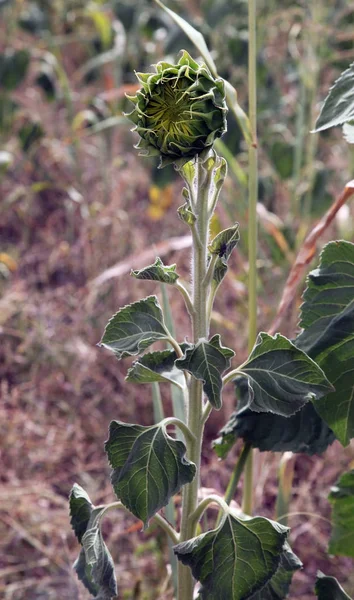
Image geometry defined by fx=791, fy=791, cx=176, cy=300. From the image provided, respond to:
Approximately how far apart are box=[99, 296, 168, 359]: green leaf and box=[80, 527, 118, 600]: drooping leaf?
168mm

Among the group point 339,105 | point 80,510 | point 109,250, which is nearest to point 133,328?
point 80,510

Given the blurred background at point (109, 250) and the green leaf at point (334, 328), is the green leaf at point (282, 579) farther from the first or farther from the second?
the blurred background at point (109, 250)

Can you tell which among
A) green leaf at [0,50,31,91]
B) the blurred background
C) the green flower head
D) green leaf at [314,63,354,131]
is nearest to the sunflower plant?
the green flower head

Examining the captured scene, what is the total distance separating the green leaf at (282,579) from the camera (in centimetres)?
72

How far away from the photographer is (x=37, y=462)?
5.06ft

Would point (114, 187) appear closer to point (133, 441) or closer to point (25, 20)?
point (25, 20)

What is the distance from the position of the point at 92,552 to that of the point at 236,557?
126mm

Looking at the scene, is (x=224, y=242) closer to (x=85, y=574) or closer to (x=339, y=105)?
(x=339, y=105)

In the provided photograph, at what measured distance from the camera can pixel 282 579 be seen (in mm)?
763

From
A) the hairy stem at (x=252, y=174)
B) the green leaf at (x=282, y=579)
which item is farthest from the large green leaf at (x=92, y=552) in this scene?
the hairy stem at (x=252, y=174)

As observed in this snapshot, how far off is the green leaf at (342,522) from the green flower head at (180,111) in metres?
0.46

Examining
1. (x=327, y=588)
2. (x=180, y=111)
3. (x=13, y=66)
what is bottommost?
(x=327, y=588)

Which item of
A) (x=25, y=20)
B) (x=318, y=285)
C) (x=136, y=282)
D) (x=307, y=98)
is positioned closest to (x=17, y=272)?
(x=136, y=282)

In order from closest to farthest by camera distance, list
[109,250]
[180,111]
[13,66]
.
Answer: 1. [180,111]
2. [109,250]
3. [13,66]
